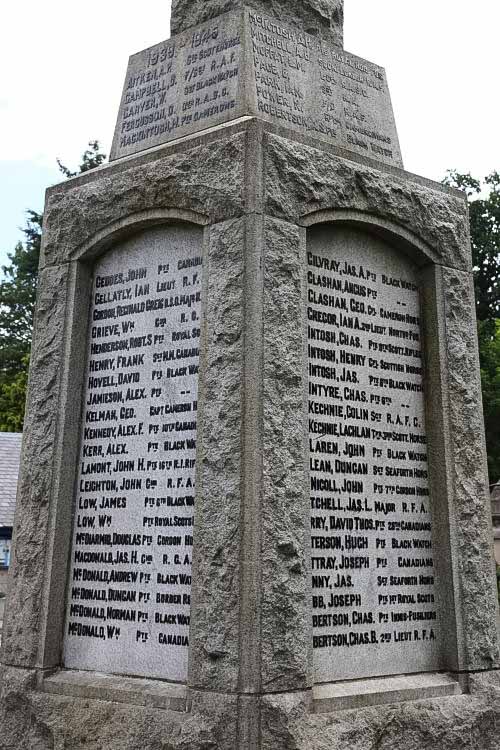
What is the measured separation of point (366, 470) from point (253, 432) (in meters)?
0.87

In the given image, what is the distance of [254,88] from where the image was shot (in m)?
4.73

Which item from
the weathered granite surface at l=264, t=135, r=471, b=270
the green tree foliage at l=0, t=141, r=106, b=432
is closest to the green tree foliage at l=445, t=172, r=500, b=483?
the green tree foliage at l=0, t=141, r=106, b=432

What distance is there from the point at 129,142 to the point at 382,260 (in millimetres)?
1748

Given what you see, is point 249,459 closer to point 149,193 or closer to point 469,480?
point 469,480

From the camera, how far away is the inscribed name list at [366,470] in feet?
14.1

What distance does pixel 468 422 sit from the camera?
16.2 feet

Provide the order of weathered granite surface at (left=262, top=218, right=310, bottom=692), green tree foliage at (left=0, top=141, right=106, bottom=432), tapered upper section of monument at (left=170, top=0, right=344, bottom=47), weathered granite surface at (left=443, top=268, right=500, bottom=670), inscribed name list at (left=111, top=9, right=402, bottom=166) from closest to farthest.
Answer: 1. weathered granite surface at (left=262, top=218, right=310, bottom=692)
2. weathered granite surface at (left=443, top=268, right=500, bottom=670)
3. inscribed name list at (left=111, top=9, right=402, bottom=166)
4. tapered upper section of monument at (left=170, top=0, right=344, bottom=47)
5. green tree foliage at (left=0, top=141, right=106, bottom=432)

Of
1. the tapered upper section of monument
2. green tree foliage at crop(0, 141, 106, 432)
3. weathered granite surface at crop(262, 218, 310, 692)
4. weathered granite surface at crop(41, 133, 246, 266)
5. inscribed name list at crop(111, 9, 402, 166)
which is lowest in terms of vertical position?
weathered granite surface at crop(262, 218, 310, 692)

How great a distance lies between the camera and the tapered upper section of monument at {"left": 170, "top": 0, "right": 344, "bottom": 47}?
5.14 meters

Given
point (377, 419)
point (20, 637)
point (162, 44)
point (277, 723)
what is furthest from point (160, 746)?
point (162, 44)

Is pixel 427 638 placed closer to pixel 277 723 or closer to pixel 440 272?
pixel 277 723

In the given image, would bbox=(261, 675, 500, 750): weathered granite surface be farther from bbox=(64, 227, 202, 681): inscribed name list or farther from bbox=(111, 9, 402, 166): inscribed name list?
bbox=(111, 9, 402, 166): inscribed name list

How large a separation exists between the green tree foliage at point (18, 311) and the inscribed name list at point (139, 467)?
3254 centimetres

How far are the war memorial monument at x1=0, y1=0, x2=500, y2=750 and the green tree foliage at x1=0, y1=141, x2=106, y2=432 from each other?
3253 cm
